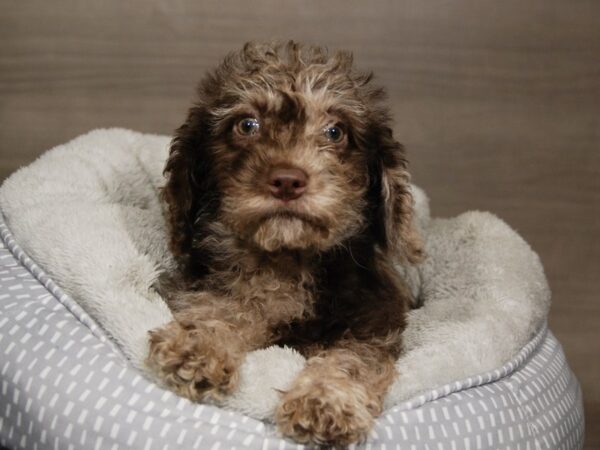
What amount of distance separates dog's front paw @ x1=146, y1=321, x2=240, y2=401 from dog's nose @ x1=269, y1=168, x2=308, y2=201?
1.39ft

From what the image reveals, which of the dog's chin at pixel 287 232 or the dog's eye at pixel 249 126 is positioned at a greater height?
the dog's eye at pixel 249 126

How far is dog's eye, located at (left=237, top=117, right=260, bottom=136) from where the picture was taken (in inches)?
Result: 89.9

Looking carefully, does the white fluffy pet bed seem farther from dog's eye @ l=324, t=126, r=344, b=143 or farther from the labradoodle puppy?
dog's eye @ l=324, t=126, r=344, b=143

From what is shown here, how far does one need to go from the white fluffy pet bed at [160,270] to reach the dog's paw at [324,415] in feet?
0.25

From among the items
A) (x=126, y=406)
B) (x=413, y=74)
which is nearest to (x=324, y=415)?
(x=126, y=406)

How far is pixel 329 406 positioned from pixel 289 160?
2.21ft

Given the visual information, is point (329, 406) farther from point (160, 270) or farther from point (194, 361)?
point (160, 270)

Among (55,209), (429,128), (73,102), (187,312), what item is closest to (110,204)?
(55,209)

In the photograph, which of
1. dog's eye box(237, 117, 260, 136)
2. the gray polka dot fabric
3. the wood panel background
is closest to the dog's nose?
dog's eye box(237, 117, 260, 136)

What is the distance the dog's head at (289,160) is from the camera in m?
2.05

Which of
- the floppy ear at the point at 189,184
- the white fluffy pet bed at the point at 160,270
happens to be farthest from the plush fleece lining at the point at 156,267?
the floppy ear at the point at 189,184

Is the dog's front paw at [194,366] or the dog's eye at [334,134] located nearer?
the dog's front paw at [194,366]

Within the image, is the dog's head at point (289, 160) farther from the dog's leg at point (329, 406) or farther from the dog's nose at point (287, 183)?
the dog's leg at point (329, 406)

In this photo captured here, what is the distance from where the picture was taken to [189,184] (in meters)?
2.45
